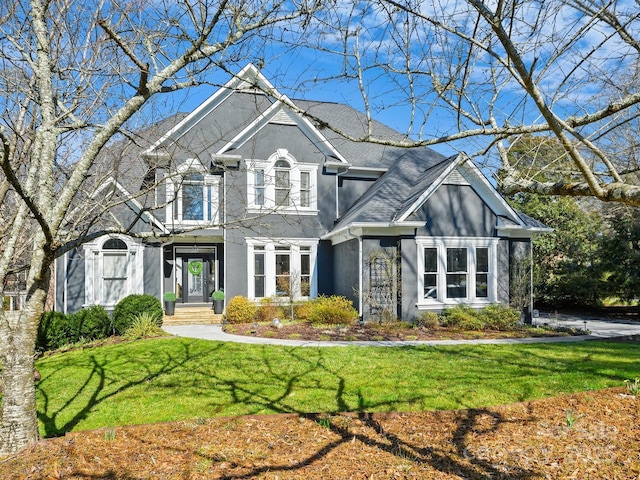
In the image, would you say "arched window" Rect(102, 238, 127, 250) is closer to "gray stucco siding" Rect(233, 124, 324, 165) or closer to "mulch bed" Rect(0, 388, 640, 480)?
"gray stucco siding" Rect(233, 124, 324, 165)

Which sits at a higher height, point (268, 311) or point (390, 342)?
point (268, 311)

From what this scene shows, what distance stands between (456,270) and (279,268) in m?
6.55

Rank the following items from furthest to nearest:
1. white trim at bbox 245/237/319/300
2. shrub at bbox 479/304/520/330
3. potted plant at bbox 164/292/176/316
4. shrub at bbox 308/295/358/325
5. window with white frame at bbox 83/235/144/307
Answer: potted plant at bbox 164/292/176/316 < white trim at bbox 245/237/319/300 < window with white frame at bbox 83/235/144/307 < shrub at bbox 308/295/358/325 < shrub at bbox 479/304/520/330

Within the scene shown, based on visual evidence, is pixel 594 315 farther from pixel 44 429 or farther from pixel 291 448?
pixel 44 429

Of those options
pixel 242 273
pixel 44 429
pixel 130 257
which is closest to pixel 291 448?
pixel 44 429

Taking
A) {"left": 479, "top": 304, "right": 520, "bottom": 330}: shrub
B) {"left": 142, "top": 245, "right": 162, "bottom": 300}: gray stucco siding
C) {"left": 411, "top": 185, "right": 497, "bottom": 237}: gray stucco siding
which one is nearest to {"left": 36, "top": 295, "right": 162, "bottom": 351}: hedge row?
{"left": 142, "top": 245, "right": 162, "bottom": 300}: gray stucco siding

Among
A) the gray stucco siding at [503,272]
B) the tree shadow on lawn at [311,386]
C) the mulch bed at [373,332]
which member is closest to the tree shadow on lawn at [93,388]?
the tree shadow on lawn at [311,386]

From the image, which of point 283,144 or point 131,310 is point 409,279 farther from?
point 131,310

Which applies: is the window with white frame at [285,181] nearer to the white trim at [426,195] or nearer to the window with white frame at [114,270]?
the white trim at [426,195]

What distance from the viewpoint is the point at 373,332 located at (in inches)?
505

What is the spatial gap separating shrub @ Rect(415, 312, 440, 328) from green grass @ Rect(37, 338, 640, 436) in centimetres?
314

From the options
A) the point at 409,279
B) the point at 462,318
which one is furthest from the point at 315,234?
the point at 462,318

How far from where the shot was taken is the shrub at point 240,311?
582 inches

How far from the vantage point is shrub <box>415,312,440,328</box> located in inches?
542
